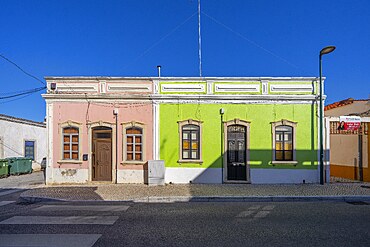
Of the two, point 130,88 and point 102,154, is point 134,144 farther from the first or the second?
point 130,88

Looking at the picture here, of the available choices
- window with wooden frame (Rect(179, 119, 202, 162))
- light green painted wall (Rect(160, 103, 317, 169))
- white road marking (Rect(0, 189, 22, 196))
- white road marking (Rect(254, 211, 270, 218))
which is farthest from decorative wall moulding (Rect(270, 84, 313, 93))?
white road marking (Rect(0, 189, 22, 196))

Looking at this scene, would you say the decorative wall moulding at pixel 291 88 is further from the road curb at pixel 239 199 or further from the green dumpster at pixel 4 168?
the green dumpster at pixel 4 168

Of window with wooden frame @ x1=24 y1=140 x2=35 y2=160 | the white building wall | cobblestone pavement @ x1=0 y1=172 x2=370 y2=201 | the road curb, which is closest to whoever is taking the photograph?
the road curb

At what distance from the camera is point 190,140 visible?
12477 millimetres

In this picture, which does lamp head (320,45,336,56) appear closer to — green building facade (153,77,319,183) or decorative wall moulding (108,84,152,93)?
green building facade (153,77,319,183)

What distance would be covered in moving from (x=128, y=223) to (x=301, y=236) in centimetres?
399

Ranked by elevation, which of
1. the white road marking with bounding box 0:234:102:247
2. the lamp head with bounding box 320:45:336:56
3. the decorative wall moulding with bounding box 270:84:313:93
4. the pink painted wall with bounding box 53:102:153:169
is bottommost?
the white road marking with bounding box 0:234:102:247

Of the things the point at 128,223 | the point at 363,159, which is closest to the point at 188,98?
the point at 128,223

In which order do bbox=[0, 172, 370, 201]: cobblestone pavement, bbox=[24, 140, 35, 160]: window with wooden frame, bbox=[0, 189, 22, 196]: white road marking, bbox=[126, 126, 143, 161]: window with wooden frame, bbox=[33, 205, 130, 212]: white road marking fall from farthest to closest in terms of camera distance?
bbox=[24, 140, 35, 160]: window with wooden frame < bbox=[126, 126, 143, 161]: window with wooden frame < bbox=[0, 189, 22, 196]: white road marking < bbox=[0, 172, 370, 201]: cobblestone pavement < bbox=[33, 205, 130, 212]: white road marking

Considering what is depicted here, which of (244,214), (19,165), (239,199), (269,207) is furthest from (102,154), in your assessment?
(19,165)

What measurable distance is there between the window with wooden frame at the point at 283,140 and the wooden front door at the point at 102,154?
825 centimetres

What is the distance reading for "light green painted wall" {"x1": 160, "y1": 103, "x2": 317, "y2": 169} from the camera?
12250 mm

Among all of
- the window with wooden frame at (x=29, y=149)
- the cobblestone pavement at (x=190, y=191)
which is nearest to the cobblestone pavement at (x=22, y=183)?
the cobblestone pavement at (x=190, y=191)

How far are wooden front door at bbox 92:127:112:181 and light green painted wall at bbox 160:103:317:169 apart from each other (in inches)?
106
